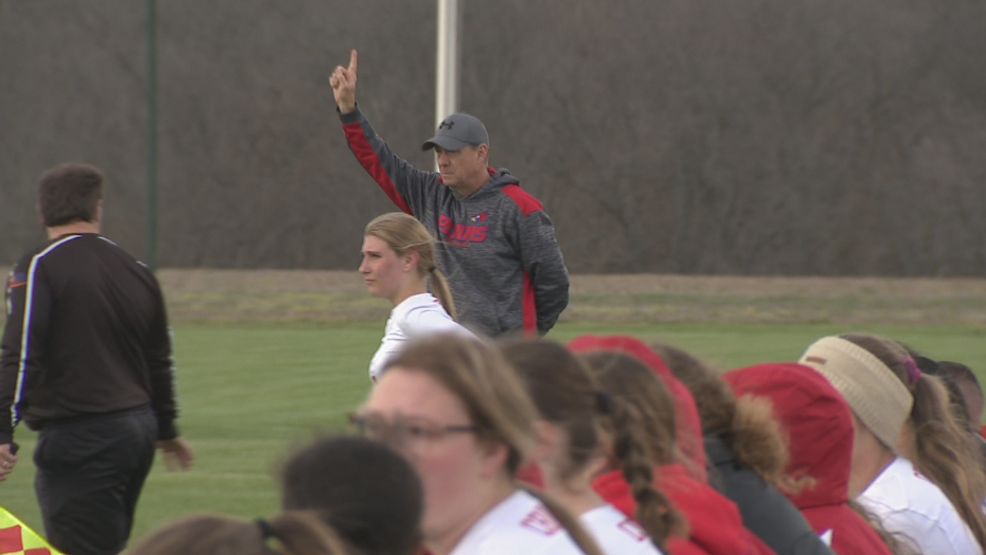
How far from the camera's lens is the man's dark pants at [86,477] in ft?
15.0

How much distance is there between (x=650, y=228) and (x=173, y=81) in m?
9.73

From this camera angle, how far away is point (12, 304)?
4.61m

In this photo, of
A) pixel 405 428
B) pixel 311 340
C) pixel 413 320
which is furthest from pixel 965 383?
pixel 311 340

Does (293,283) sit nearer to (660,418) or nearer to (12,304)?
(12,304)

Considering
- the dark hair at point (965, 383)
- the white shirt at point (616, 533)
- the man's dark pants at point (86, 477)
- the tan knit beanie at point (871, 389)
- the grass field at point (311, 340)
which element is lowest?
the grass field at point (311, 340)

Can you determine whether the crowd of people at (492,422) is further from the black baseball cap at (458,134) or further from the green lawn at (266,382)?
the green lawn at (266,382)

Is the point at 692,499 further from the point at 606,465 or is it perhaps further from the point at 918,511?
the point at 918,511

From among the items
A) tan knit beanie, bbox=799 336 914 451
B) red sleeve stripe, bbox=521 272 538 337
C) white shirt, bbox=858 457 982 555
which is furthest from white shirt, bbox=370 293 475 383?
white shirt, bbox=858 457 982 555

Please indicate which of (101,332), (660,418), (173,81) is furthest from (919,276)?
(660,418)

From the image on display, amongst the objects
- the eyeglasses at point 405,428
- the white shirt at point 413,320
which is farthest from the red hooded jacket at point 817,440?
the white shirt at point 413,320

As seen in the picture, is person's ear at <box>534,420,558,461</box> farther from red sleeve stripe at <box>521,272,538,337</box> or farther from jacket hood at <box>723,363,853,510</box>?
red sleeve stripe at <box>521,272,538,337</box>

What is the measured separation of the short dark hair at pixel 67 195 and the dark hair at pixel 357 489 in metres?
3.34

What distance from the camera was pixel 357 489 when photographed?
1.50m

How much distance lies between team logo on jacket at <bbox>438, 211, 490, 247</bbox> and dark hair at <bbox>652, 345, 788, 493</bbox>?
8.77 feet
